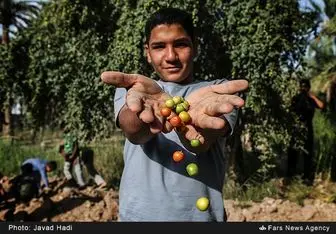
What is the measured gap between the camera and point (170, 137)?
1896 millimetres

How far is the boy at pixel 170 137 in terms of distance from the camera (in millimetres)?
1671

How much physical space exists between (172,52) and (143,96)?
35 cm

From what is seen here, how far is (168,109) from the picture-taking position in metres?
1.70

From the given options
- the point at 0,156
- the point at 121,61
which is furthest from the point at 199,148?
the point at 0,156

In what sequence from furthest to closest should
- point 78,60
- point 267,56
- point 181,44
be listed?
1. point 78,60
2. point 267,56
3. point 181,44

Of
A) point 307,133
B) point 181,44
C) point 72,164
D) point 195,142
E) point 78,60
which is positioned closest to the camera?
point 195,142

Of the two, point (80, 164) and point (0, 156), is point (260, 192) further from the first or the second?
point (0, 156)

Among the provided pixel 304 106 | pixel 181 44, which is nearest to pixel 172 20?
pixel 181 44

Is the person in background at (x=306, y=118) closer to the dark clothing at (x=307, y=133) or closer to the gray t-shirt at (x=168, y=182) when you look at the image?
the dark clothing at (x=307, y=133)

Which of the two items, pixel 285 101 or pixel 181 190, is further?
pixel 285 101

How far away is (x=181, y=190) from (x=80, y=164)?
7.61m

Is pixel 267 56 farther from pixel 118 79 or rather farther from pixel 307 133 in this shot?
pixel 118 79

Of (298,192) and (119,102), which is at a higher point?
(119,102)

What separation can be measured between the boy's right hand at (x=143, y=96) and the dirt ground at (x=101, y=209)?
5031 mm
